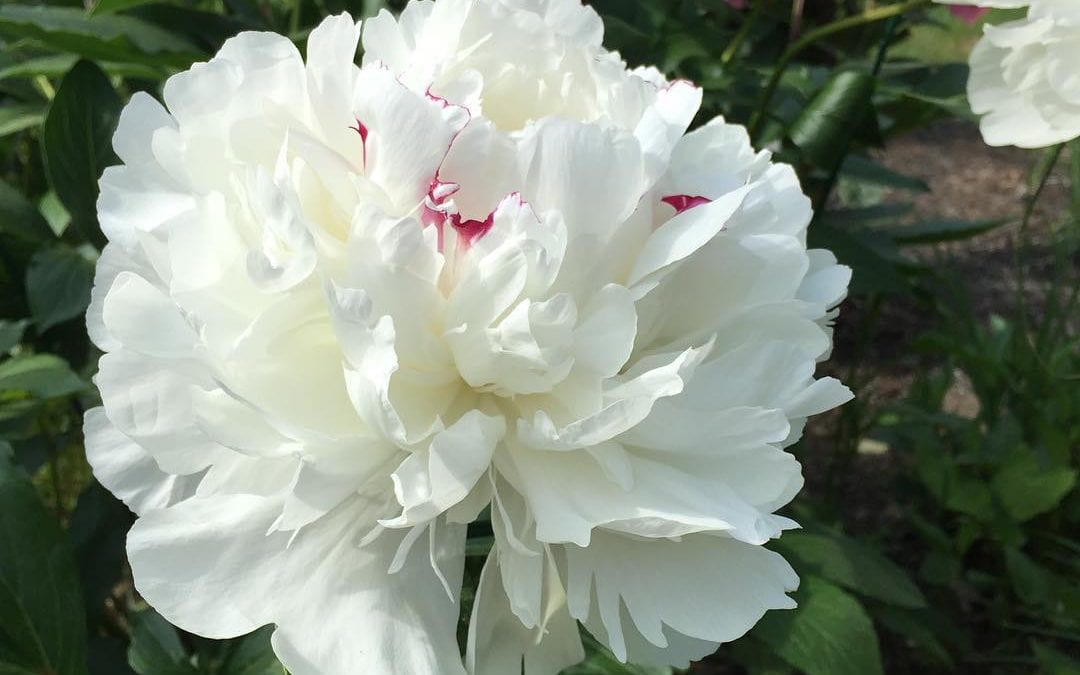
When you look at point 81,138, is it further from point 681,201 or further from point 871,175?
point 871,175

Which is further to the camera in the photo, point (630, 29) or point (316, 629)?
point (630, 29)

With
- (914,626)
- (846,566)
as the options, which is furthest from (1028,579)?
(846,566)

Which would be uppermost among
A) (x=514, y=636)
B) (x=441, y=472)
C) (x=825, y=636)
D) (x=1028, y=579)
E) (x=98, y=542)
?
(x=441, y=472)

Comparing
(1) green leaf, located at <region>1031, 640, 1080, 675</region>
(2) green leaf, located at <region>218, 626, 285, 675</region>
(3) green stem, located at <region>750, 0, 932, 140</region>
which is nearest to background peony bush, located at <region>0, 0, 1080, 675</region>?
(2) green leaf, located at <region>218, 626, 285, 675</region>

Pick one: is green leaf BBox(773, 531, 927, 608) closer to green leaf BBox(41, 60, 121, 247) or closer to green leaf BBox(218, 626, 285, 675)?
green leaf BBox(218, 626, 285, 675)

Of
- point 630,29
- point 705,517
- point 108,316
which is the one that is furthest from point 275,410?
point 630,29

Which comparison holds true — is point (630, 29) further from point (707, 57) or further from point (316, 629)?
point (316, 629)
